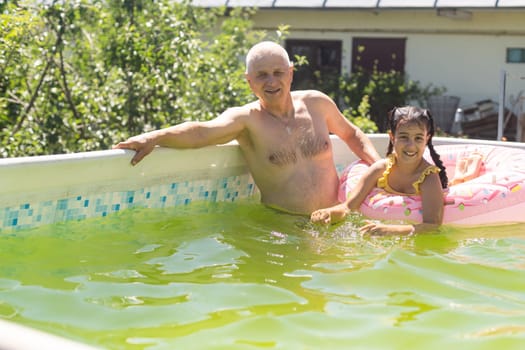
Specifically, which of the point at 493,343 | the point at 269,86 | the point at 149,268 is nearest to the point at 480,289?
the point at 493,343

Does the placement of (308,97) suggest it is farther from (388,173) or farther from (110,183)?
(110,183)

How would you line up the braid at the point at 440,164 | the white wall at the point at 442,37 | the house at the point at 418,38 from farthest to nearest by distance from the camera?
the white wall at the point at 442,37
the house at the point at 418,38
the braid at the point at 440,164

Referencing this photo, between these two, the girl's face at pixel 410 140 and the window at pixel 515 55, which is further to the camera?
the window at pixel 515 55

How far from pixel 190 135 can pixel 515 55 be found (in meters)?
8.99

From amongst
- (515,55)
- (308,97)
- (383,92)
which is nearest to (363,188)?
(308,97)

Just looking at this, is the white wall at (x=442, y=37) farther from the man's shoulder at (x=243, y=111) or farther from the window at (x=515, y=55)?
the man's shoulder at (x=243, y=111)

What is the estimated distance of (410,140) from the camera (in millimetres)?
4418

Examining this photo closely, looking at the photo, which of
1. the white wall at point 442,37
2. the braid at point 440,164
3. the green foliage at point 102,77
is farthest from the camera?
the white wall at point 442,37

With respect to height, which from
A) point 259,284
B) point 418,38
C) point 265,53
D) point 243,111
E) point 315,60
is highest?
point 418,38

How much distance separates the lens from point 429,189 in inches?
176

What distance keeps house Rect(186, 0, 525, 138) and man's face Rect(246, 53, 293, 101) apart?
7619mm

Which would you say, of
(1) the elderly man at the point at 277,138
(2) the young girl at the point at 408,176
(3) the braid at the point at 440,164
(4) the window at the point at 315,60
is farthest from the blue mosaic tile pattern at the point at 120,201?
(4) the window at the point at 315,60

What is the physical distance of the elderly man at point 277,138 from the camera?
480 cm

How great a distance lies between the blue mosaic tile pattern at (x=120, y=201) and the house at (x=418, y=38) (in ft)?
25.2
